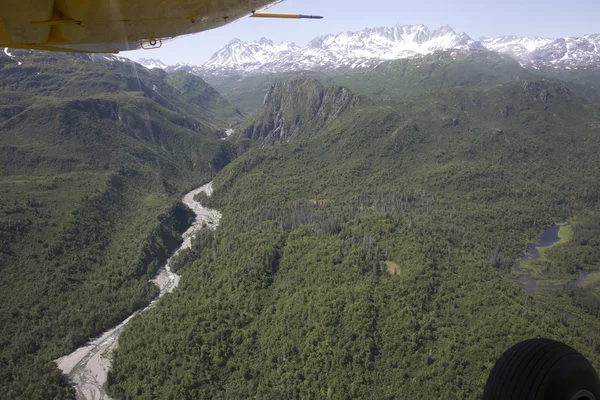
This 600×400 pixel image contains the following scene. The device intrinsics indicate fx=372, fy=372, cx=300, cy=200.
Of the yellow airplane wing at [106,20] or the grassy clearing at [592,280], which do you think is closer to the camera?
the yellow airplane wing at [106,20]

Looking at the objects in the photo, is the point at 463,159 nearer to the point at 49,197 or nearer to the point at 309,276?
the point at 309,276

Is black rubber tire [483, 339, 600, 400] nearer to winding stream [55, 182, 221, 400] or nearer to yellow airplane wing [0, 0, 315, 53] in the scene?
yellow airplane wing [0, 0, 315, 53]

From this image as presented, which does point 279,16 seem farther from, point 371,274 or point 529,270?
point 529,270

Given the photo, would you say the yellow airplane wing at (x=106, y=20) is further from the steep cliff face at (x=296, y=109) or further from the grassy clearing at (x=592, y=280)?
the steep cliff face at (x=296, y=109)

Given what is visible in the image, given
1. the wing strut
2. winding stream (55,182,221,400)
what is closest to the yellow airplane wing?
the wing strut

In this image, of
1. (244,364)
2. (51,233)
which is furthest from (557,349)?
(51,233)

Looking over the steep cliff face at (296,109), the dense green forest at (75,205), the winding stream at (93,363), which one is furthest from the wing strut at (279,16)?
the steep cliff face at (296,109)
